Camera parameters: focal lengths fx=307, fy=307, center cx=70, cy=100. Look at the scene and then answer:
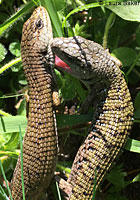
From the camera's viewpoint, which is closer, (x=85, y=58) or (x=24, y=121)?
(x=85, y=58)

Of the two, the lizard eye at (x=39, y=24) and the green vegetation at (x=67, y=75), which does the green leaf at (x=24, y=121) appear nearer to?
the green vegetation at (x=67, y=75)

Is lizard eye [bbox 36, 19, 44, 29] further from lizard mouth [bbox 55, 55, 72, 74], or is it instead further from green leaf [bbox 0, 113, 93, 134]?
green leaf [bbox 0, 113, 93, 134]

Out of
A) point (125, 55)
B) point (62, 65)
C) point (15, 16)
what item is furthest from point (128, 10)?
point (15, 16)

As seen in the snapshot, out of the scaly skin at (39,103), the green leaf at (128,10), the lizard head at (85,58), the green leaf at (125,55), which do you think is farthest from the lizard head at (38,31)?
the green leaf at (125,55)

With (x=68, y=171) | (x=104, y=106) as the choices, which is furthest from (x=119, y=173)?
(x=104, y=106)

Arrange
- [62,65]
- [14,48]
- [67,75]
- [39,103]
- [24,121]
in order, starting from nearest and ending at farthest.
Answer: [39,103] < [62,65] < [24,121] < [67,75] < [14,48]

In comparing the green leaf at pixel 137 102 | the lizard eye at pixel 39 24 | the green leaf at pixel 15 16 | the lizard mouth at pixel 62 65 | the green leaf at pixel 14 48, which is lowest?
the green leaf at pixel 137 102

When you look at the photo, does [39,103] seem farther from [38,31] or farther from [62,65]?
[38,31]
